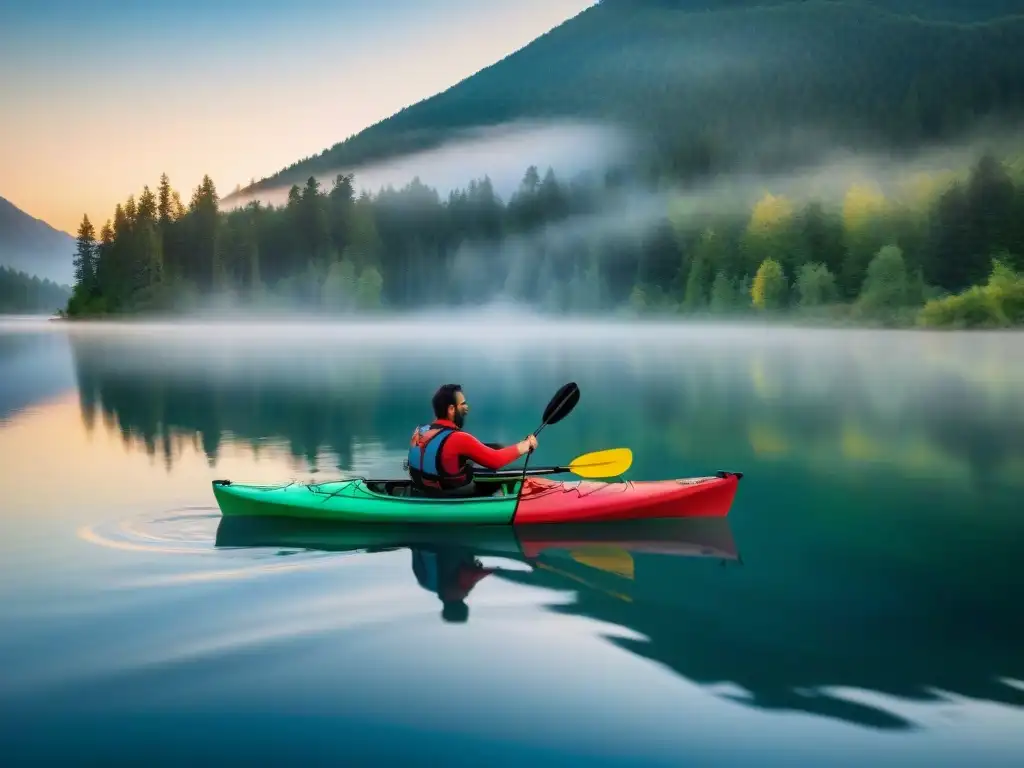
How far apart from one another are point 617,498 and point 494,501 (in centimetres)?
156

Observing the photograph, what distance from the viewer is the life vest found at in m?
11.2

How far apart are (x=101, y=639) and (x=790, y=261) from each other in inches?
4177

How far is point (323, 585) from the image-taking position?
9648 millimetres

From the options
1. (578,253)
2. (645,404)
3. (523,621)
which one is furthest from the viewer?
(578,253)

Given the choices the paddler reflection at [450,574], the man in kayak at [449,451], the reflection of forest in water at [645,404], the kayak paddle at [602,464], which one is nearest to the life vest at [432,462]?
the man in kayak at [449,451]

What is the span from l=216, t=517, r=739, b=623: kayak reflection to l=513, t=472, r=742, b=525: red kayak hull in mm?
227

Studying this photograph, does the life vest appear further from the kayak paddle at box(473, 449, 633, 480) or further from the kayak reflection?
the kayak paddle at box(473, 449, 633, 480)

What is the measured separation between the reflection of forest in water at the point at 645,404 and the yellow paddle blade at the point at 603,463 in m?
4.52

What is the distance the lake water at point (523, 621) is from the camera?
21.3 feet

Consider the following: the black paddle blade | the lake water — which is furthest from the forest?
the black paddle blade

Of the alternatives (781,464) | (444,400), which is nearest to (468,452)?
(444,400)

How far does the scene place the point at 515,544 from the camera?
11414 millimetres

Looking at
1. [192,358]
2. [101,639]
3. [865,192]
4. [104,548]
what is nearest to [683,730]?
[101,639]

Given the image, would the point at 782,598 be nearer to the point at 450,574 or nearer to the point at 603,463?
the point at 450,574
